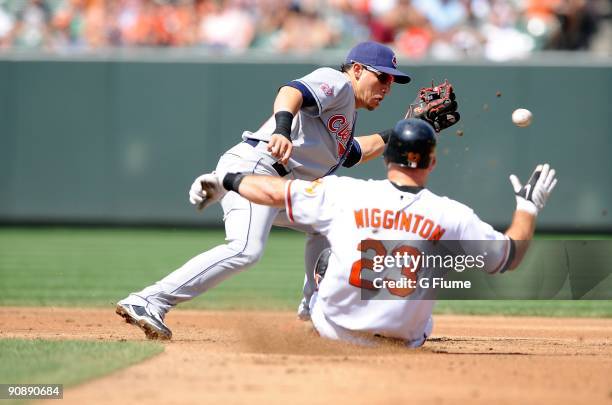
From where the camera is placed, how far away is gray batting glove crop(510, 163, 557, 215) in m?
4.54

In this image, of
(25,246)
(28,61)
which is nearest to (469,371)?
(25,246)

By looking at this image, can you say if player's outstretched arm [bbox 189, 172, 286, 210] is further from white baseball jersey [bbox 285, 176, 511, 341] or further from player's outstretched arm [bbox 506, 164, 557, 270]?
player's outstretched arm [bbox 506, 164, 557, 270]

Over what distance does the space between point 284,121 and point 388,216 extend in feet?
3.05

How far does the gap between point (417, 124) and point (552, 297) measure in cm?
358

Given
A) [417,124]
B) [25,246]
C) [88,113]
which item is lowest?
[25,246]

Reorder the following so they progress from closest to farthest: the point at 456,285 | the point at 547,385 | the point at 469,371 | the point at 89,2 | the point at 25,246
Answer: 1. the point at 547,385
2. the point at 469,371
3. the point at 456,285
4. the point at 25,246
5. the point at 89,2

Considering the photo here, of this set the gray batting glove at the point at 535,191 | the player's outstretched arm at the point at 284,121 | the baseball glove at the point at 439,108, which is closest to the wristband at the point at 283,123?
the player's outstretched arm at the point at 284,121

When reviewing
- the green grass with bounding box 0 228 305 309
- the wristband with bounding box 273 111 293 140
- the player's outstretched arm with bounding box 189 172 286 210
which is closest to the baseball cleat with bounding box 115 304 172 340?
the player's outstretched arm with bounding box 189 172 286 210

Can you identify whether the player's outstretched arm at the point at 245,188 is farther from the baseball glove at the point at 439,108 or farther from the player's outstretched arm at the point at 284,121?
the baseball glove at the point at 439,108

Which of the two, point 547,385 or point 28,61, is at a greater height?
point 547,385

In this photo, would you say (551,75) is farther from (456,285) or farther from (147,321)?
(147,321)

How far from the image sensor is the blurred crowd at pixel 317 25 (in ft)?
47.0

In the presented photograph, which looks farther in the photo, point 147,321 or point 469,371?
point 147,321

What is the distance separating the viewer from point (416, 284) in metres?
4.65
